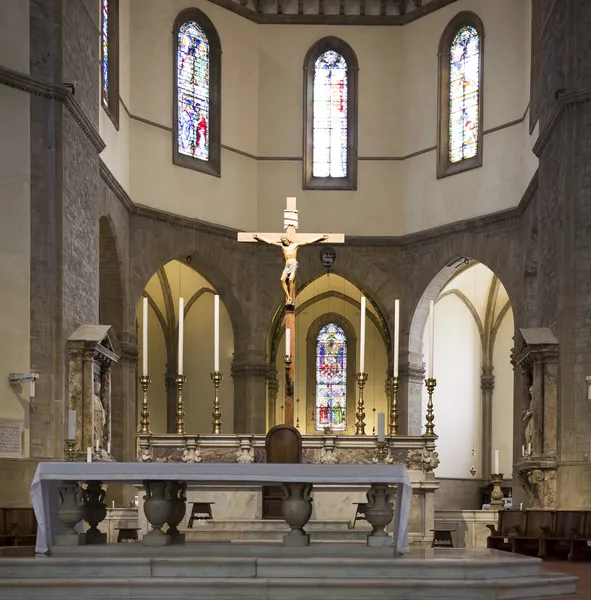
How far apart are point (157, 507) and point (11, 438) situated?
6667 millimetres

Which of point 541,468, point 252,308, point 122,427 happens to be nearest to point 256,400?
point 252,308

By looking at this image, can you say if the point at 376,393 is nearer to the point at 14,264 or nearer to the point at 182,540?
the point at 14,264

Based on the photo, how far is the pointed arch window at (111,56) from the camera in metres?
23.3

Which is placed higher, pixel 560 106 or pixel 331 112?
pixel 331 112

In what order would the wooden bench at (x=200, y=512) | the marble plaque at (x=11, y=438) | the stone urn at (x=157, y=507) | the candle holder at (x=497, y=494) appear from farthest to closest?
the candle holder at (x=497, y=494)
the marble plaque at (x=11, y=438)
the wooden bench at (x=200, y=512)
the stone urn at (x=157, y=507)

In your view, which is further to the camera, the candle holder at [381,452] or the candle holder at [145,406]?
the candle holder at [145,406]

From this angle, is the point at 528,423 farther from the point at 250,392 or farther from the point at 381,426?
the point at 250,392

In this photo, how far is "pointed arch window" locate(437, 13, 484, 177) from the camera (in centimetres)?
2625

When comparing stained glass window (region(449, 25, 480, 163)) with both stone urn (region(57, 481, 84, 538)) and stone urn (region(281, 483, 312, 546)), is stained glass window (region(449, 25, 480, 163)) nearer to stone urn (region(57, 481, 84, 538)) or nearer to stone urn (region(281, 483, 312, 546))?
stone urn (region(281, 483, 312, 546))

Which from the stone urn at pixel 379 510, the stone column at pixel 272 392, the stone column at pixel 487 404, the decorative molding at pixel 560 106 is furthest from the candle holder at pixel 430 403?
the stone column at pixel 487 404

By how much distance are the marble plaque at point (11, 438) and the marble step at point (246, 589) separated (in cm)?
713

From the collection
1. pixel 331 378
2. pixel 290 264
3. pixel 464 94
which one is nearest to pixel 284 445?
pixel 290 264

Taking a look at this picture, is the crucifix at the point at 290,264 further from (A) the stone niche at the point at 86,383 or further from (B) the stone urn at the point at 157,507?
(A) the stone niche at the point at 86,383

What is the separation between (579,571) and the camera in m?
13.4
